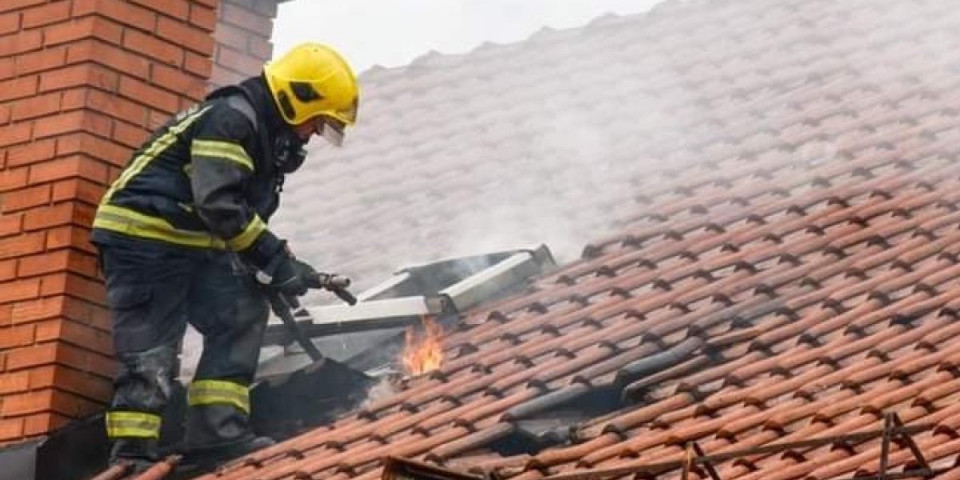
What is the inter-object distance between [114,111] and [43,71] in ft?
1.08

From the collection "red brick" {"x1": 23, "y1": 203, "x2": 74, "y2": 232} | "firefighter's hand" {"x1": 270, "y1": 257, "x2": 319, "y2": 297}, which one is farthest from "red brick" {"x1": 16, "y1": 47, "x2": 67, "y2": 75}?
"firefighter's hand" {"x1": 270, "y1": 257, "x2": 319, "y2": 297}

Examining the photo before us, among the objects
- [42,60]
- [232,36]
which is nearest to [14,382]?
[42,60]

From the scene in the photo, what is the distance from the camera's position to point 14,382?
912cm

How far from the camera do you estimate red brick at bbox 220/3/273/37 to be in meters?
10.9

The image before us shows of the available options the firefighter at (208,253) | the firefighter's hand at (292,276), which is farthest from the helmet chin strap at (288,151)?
the firefighter's hand at (292,276)

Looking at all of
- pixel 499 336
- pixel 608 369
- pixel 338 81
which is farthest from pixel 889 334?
pixel 338 81

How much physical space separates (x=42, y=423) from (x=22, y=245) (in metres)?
0.76

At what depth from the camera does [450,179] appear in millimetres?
11484

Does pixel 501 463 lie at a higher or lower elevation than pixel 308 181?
lower

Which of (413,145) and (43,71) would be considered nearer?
(43,71)

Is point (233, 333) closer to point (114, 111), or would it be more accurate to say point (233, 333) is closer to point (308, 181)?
point (114, 111)

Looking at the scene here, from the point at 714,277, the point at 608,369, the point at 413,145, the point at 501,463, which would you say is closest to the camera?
the point at 501,463

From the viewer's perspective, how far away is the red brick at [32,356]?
906 cm

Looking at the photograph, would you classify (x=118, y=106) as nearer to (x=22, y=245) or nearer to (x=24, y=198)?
(x=24, y=198)
